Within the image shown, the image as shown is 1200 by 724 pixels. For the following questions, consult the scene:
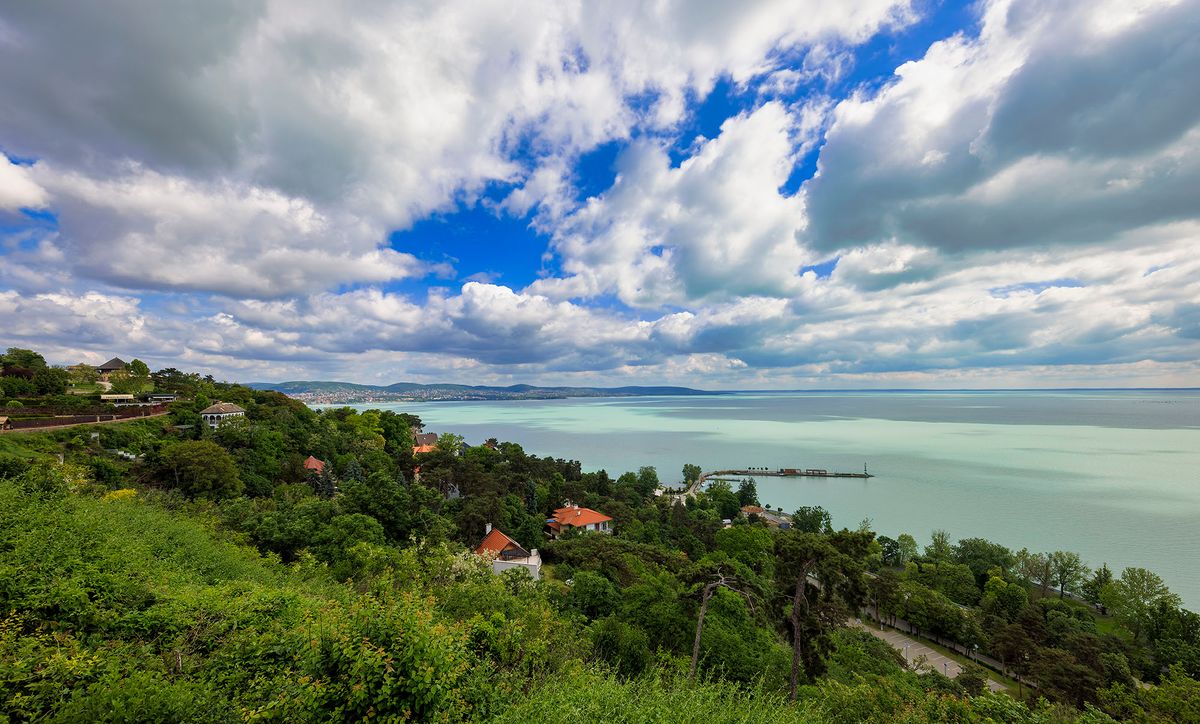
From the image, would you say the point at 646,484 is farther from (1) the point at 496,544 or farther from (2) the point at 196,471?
(2) the point at 196,471

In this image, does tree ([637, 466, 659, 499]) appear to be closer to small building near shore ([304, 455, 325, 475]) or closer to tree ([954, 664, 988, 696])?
small building near shore ([304, 455, 325, 475])

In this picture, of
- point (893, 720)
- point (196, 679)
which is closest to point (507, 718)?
point (196, 679)

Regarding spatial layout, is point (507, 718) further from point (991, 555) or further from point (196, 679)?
point (991, 555)

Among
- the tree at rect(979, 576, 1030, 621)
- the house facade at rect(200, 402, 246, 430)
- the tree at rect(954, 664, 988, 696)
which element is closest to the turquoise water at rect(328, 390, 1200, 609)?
the tree at rect(979, 576, 1030, 621)

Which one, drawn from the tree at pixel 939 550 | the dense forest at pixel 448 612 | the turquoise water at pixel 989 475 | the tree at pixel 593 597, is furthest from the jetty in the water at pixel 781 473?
the tree at pixel 593 597

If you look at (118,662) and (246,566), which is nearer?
(118,662)

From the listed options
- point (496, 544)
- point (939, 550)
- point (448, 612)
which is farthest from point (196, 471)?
point (939, 550)

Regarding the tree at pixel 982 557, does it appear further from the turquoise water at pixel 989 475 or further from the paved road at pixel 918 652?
the paved road at pixel 918 652
